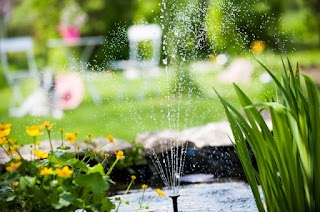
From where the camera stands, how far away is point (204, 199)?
389 centimetres

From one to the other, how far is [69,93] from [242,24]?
7.60 ft

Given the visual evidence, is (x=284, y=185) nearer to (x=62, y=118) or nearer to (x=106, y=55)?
(x=62, y=118)

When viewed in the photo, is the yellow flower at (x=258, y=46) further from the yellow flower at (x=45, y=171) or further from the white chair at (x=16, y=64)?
the yellow flower at (x=45, y=171)

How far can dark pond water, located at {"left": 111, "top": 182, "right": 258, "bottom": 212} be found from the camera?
144 inches

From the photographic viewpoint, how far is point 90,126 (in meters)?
8.41

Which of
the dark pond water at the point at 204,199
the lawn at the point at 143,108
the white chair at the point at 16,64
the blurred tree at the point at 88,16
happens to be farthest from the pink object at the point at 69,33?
the dark pond water at the point at 204,199

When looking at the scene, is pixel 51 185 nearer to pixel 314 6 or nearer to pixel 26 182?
pixel 26 182

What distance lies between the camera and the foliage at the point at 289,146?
2598 mm

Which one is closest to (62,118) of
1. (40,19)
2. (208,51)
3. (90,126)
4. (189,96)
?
(90,126)

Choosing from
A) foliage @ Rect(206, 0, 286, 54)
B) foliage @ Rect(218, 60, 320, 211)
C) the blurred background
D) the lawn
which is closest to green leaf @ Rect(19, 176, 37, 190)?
foliage @ Rect(218, 60, 320, 211)

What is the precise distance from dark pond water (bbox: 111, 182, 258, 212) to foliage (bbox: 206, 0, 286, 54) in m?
5.41

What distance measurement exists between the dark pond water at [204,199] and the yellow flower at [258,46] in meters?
6.20

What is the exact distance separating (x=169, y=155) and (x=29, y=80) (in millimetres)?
7074

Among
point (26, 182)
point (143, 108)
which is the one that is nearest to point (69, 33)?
point (143, 108)
